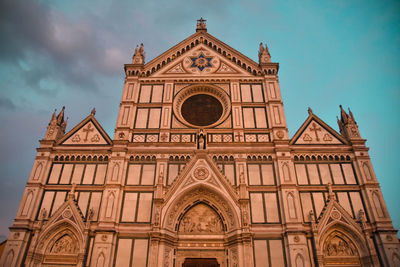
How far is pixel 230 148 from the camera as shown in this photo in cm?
2173

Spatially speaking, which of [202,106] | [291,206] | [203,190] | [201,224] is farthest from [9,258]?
[291,206]

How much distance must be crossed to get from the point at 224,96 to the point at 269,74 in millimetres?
4659

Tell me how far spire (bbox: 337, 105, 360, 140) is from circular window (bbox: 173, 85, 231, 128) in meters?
9.34

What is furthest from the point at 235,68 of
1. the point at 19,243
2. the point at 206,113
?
the point at 19,243

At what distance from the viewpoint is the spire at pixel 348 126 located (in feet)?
72.1

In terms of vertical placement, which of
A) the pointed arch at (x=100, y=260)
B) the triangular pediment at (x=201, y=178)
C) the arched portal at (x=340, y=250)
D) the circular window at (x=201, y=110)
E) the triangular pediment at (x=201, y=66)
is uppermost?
the triangular pediment at (x=201, y=66)

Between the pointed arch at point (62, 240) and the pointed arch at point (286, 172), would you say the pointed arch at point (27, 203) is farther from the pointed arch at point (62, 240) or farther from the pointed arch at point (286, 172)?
the pointed arch at point (286, 172)

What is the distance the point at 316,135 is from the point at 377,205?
6404 millimetres

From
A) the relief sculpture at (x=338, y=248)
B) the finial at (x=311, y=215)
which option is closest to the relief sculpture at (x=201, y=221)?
the finial at (x=311, y=215)

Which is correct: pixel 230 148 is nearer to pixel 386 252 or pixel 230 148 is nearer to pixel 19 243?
pixel 386 252

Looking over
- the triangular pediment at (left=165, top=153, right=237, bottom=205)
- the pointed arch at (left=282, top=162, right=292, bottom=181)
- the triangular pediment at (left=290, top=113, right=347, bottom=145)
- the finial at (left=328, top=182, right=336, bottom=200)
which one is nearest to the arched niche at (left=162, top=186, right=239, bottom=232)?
the triangular pediment at (left=165, top=153, right=237, bottom=205)

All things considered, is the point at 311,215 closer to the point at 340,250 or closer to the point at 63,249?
the point at 340,250

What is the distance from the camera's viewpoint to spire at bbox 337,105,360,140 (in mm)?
21970

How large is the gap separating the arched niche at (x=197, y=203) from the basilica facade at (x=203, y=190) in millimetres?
84
